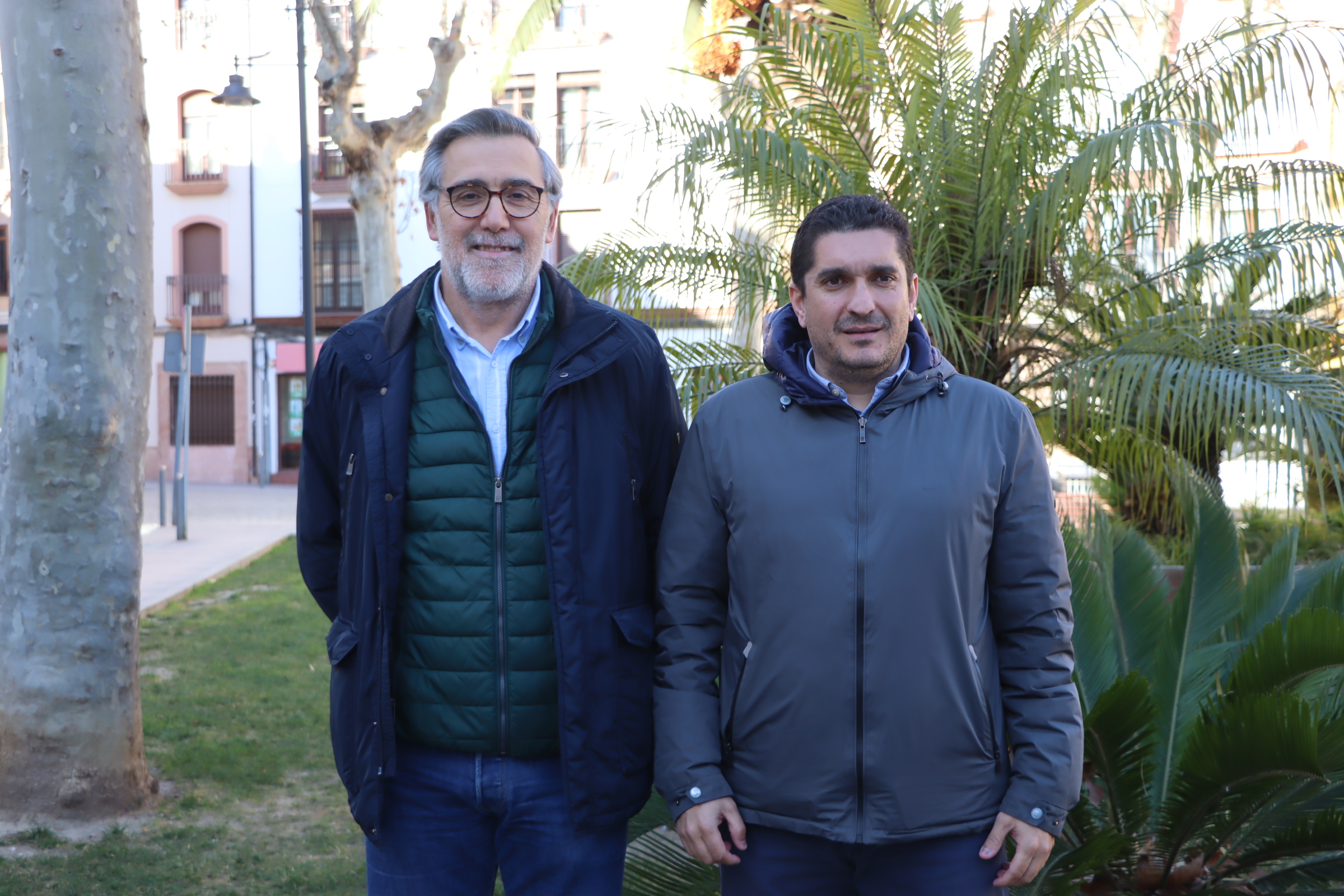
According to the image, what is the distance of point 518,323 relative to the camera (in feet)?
8.06

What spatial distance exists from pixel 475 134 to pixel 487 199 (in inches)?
5.2

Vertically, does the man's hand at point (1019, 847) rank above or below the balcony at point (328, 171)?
below

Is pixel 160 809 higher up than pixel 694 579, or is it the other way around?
pixel 694 579

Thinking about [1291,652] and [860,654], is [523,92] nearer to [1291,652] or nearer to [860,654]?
[1291,652]

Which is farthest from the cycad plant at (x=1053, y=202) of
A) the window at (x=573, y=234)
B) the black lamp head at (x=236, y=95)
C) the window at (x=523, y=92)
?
the window at (x=523, y=92)

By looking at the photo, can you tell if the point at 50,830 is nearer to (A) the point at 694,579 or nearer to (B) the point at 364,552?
(B) the point at 364,552

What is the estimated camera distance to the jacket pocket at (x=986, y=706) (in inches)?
84.4

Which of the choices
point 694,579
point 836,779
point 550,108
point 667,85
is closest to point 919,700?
point 836,779

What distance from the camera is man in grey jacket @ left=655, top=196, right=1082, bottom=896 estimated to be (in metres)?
2.12

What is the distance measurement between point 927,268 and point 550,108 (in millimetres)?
23962

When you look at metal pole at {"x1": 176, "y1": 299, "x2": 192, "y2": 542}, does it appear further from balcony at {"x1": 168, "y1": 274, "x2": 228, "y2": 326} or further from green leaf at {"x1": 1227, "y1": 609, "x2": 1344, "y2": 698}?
balcony at {"x1": 168, "y1": 274, "x2": 228, "y2": 326}

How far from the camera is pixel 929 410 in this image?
7.30 feet

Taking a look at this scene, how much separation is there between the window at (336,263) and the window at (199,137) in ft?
10.0

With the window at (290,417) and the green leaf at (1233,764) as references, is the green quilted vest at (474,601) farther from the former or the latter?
the window at (290,417)
